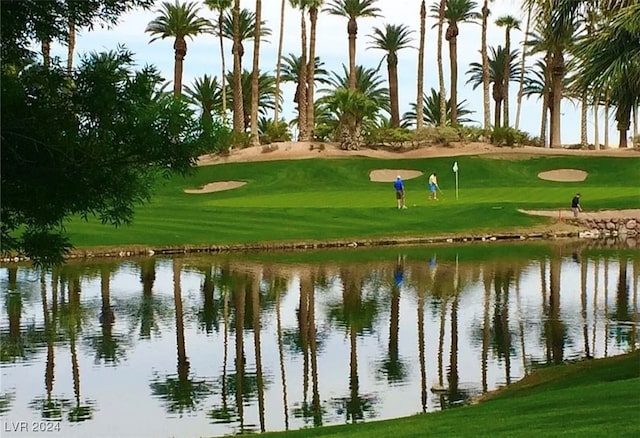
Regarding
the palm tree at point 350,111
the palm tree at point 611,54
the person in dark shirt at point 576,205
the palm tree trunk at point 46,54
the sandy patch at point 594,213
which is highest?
the palm tree at point 350,111

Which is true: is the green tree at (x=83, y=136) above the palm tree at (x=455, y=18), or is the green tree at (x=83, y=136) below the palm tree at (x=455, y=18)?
below

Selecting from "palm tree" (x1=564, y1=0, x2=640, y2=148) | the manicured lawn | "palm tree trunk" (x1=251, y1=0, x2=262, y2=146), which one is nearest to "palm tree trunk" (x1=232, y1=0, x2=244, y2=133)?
"palm tree trunk" (x1=251, y1=0, x2=262, y2=146)

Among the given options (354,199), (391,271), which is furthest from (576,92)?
(354,199)

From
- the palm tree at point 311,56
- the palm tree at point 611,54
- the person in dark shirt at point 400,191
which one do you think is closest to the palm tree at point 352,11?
the palm tree at point 311,56

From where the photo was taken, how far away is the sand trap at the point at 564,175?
186ft

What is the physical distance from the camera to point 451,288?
26156mm

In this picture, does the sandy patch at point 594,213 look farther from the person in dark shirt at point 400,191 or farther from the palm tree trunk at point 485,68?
the palm tree trunk at point 485,68

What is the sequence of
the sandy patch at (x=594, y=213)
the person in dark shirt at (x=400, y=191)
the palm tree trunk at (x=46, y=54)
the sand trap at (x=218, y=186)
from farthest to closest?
the sand trap at (x=218, y=186), the person in dark shirt at (x=400, y=191), the sandy patch at (x=594, y=213), the palm tree trunk at (x=46, y=54)

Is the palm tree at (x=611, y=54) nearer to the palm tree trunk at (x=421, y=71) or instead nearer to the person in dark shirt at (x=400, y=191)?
the person in dark shirt at (x=400, y=191)

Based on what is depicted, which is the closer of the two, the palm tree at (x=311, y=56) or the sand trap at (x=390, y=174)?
the sand trap at (x=390, y=174)

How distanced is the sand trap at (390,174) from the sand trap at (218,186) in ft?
25.7

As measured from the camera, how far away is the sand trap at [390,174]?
58719 mm

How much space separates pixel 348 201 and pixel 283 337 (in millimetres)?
28363

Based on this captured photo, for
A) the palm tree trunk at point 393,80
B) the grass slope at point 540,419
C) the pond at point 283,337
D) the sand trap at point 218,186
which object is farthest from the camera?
the palm tree trunk at point 393,80
